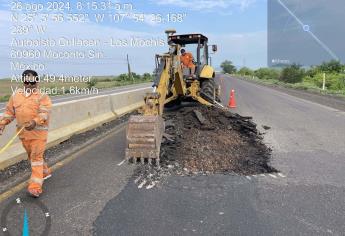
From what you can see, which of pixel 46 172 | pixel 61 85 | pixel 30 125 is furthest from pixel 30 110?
pixel 61 85

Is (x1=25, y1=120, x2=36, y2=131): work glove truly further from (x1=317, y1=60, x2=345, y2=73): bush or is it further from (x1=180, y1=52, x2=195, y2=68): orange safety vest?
(x1=317, y1=60, x2=345, y2=73): bush

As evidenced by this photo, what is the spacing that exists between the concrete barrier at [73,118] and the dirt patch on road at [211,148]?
219 cm

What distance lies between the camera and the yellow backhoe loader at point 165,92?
733cm

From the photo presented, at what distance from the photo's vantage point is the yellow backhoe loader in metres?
7.33

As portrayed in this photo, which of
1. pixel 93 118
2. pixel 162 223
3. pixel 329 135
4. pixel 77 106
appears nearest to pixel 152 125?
pixel 162 223

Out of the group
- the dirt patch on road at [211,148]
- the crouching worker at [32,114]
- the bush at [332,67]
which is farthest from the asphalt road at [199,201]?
the bush at [332,67]

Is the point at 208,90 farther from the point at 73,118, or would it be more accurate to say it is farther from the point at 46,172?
the point at 46,172

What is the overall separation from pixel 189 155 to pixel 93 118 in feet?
15.1

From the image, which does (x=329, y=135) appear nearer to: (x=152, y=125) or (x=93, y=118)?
(x=152, y=125)

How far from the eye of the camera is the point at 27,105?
5766mm

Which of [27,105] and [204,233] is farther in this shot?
[27,105]

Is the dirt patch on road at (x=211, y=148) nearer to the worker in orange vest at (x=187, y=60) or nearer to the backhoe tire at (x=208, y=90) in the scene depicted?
the backhoe tire at (x=208, y=90)

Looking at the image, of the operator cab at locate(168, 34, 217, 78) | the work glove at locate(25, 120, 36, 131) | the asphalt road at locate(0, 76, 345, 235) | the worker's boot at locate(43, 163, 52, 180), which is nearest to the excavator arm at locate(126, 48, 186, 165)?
the asphalt road at locate(0, 76, 345, 235)

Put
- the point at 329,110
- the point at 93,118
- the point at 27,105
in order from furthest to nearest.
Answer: the point at 329,110 < the point at 93,118 < the point at 27,105
